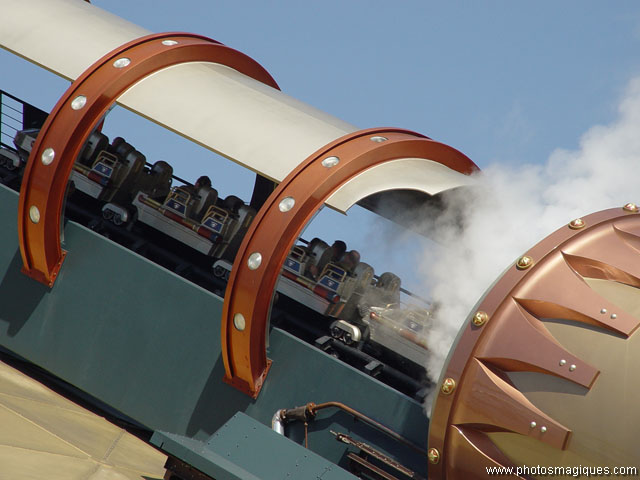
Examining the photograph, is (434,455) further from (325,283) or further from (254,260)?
(325,283)

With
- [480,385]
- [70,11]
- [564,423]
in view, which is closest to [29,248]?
[70,11]

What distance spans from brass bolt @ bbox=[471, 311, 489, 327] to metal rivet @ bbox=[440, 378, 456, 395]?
41cm

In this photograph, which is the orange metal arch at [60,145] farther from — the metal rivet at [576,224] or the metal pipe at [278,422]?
the metal rivet at [576,224]

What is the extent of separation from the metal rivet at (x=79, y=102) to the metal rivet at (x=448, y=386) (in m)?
4.15

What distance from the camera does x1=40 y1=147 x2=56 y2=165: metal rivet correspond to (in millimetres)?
8664

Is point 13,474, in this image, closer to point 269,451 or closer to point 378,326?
point 269,451

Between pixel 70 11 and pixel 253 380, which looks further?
pixel 70 11

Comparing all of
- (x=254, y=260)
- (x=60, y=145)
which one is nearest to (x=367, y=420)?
(x=254, y=260)

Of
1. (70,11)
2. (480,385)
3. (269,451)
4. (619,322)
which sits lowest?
(269,451)

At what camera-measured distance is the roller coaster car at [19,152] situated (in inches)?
424

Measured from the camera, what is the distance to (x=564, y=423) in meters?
6.26

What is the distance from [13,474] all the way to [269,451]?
5.66 feet

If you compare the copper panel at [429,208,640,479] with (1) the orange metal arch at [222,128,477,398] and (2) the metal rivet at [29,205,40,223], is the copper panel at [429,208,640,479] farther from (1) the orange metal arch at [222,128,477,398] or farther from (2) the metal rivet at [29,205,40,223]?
(2) the metal rivet at [29,205,40,223]

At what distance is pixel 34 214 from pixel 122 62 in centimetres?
157
